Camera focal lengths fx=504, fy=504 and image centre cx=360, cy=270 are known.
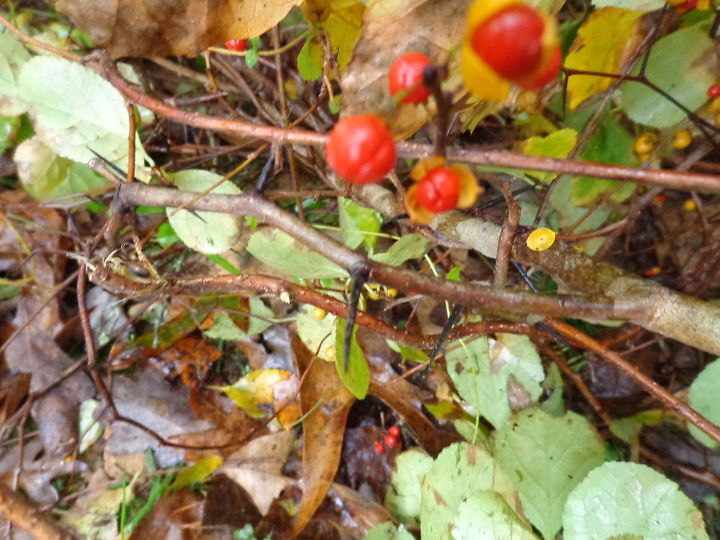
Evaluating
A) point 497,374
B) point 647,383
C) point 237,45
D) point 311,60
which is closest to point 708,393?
point 647,383

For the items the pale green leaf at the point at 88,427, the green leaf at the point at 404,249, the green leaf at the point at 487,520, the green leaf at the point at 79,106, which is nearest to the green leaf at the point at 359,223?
the green leaf at the point at 404,249

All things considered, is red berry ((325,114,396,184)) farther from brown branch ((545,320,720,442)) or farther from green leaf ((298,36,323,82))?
brown branch ((545,320,720,442))

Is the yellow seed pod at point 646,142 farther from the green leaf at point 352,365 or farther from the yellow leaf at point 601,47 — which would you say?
the green leaf at point 352,365

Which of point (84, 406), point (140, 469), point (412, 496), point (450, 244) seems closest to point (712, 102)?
point (450, 244)

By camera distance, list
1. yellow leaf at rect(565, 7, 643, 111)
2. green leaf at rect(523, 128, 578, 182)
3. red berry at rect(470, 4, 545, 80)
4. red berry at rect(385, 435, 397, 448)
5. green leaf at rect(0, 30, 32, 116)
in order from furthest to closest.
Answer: red berry at rect(385, 435, 397, 448) < green leaf at rect(0, 30, 32, 116) < yellow leaf at rect(565, 7, 643, 111) < green leaf at rect(523, 128, 578, 182) < red berry at rect(470, 4, 545, 80)

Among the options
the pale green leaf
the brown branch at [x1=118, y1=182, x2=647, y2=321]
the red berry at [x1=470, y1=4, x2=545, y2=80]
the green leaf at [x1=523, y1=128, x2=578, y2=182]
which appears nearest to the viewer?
the red berry at [x1=470, y1=4, x2=545, y2=80]

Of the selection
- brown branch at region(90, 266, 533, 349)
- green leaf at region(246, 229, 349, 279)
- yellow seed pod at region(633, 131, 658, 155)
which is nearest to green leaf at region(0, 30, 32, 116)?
brown branch at region(90, 266, 533, 349)
